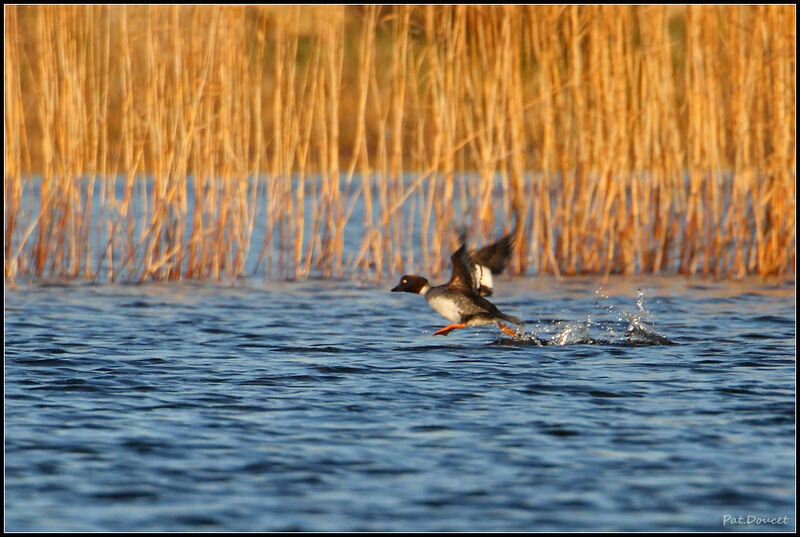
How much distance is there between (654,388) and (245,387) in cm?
245

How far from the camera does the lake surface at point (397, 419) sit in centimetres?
459

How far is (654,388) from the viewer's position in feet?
22.5

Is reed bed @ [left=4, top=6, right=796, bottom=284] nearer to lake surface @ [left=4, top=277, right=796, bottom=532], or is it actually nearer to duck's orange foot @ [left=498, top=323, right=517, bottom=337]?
lake surface @ [left=4, top=277, right=796, bottom=532]

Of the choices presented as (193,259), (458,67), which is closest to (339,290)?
(193,259)

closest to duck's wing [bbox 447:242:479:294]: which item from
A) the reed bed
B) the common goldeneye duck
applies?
the common goldeneye duck

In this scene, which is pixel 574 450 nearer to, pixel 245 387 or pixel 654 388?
pixel 654 388

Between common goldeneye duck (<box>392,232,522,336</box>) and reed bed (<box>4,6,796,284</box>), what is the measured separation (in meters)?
2.55

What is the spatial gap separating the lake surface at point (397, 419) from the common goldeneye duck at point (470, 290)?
0.27 metres

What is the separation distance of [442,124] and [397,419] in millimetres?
5769

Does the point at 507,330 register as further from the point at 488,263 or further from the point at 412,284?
the point at 412,284

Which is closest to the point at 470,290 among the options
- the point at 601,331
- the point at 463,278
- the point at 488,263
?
the point at 463,278

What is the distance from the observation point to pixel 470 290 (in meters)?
8.46

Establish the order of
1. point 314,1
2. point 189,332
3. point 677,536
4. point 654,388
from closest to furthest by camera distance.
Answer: point 677,536 → point 654,388 → point 189,332 → point 314,1

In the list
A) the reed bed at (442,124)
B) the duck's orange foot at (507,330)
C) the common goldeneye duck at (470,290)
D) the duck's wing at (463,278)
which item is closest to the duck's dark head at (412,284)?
the common goldeneye duck at (470,290)
